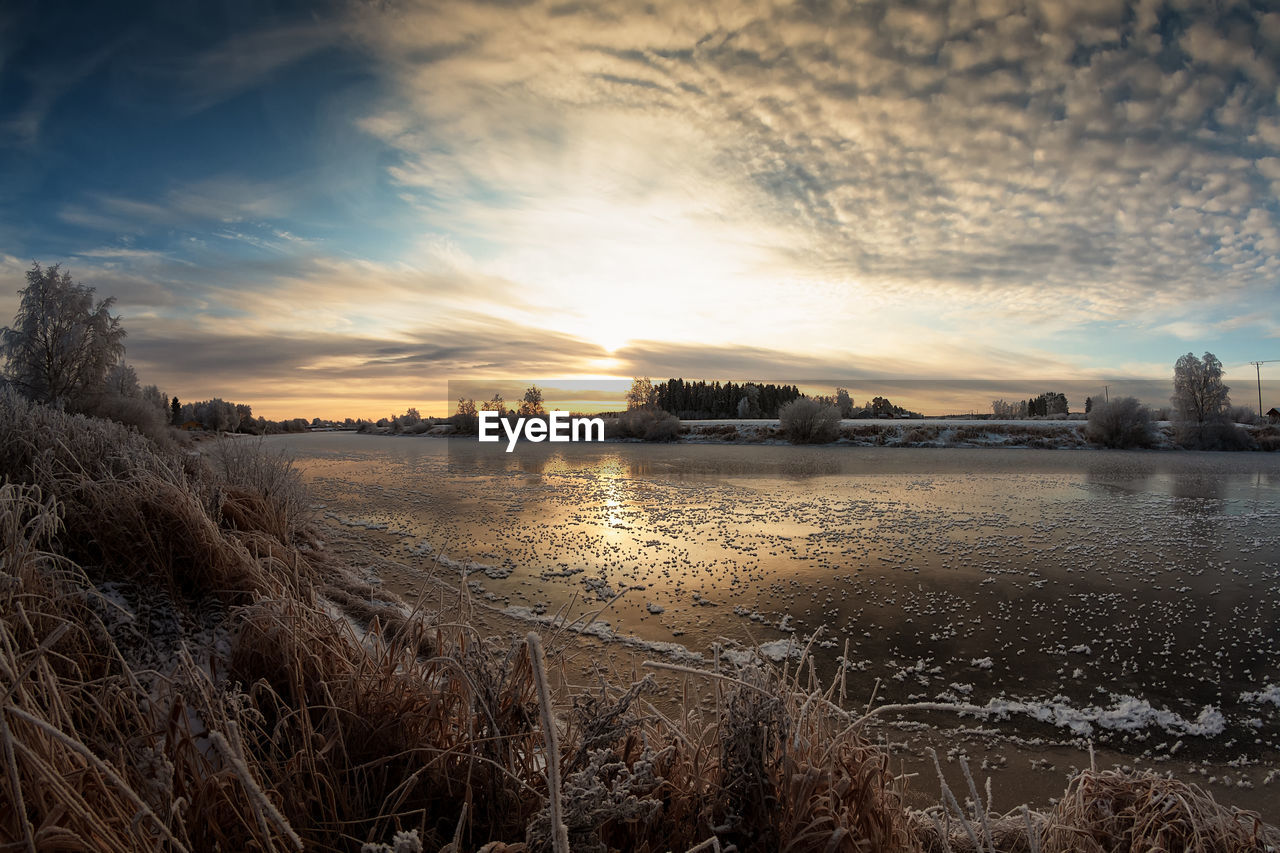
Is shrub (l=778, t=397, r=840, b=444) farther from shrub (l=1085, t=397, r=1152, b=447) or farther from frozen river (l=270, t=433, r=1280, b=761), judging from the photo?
frozen river (l=270, t=433, r=1280, b=761)

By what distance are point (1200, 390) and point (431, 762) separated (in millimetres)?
55207

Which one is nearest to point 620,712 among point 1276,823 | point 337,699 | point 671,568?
point 337,699

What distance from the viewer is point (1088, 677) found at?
17.3 ft

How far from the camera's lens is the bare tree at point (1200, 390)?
3953 centimetres

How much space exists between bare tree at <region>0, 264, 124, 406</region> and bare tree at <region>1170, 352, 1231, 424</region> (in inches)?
2442

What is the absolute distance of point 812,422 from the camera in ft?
137

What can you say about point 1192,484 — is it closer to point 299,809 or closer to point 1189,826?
point 1189,826

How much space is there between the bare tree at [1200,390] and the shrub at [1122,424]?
694cm

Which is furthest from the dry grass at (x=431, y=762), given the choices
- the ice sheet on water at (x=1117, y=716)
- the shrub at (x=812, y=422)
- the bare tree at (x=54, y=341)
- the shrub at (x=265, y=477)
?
the shrub at (x=812, y=422)

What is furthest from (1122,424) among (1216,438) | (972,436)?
(972,436)

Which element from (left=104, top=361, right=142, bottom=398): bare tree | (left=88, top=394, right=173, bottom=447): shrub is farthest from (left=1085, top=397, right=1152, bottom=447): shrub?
(left=104, top=361, right=142, bottom=398): bare tree

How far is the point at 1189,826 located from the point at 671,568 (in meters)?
6.58

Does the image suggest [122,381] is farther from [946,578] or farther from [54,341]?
[946,578]

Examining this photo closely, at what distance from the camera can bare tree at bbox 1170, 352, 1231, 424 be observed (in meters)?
39.5
